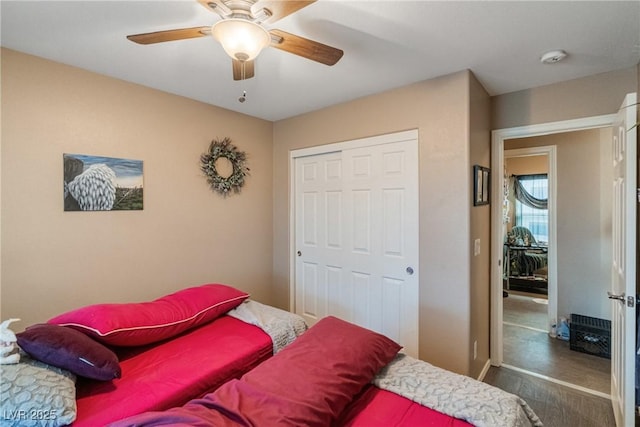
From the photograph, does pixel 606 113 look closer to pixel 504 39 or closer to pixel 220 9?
pixel 504 39

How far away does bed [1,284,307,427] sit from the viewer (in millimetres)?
1220

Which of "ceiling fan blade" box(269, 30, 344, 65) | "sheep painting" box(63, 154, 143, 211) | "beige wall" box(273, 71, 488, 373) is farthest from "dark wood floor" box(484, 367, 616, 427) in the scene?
"sheep painting" box(63, 154, 143, 211)

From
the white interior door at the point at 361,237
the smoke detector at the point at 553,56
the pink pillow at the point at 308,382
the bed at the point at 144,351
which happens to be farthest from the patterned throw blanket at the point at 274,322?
the smoke detector at the point at 553,56

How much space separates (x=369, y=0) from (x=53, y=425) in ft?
7.26

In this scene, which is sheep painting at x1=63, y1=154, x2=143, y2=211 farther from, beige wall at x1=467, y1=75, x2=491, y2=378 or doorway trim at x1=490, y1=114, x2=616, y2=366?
doorway trim at x1=490, y1=114, x2=616, y2=366

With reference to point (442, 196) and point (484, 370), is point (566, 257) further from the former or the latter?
point (442, 196)

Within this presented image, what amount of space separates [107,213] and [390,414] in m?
2.37

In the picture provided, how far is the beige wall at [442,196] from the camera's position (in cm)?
226

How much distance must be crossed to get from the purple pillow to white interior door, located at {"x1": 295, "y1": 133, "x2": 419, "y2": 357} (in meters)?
2.02

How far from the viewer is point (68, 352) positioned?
132cm

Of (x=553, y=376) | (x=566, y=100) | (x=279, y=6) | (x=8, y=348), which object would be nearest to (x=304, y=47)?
(x=279, y=6)

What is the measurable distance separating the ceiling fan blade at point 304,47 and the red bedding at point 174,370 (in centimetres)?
167

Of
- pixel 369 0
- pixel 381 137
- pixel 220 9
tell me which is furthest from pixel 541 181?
pixel 220 9

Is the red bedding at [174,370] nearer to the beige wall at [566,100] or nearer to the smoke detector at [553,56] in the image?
the smoke detector at [553,56]
